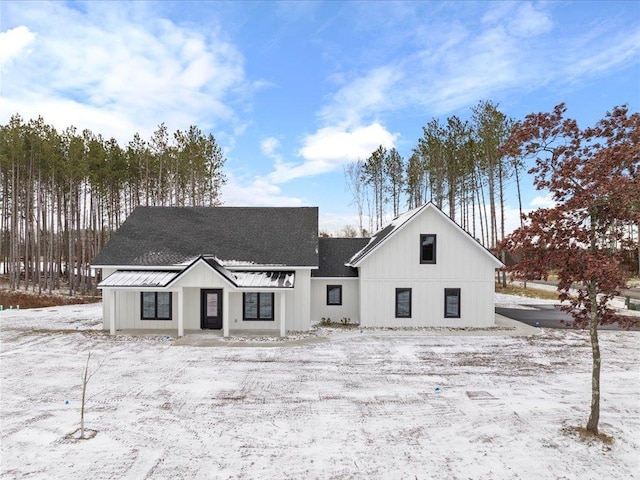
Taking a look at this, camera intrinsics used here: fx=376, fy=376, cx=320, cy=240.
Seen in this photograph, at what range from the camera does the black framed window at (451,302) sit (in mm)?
20312

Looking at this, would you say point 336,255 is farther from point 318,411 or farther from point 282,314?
point 318,411

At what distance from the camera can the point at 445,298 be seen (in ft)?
66.6

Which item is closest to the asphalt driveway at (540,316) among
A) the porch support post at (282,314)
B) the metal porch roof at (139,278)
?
the porch support post at (282,314)

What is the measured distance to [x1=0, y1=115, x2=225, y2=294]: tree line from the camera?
32938 mm

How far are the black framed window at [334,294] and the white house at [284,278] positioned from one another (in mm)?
58

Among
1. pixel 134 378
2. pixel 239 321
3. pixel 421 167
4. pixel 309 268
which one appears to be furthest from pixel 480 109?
pixel 134 378

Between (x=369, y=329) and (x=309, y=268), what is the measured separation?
448 centimetres

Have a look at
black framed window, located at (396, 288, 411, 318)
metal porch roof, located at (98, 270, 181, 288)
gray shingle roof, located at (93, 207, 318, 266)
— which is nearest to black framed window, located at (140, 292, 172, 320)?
metal porch roof, located at (98, 270, 181, 288)

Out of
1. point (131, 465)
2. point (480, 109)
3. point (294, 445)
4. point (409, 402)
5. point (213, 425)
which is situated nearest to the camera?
point (131, 465)

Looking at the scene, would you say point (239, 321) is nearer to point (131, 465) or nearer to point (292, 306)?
point (292, 306)

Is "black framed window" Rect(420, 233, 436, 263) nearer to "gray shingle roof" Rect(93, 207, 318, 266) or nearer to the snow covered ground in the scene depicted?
the snow covered ground

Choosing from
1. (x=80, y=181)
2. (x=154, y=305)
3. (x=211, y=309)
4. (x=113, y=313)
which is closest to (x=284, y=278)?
(x=211, y=309)

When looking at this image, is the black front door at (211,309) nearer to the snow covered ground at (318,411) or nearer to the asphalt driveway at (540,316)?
the snow covered ground at (318,411)

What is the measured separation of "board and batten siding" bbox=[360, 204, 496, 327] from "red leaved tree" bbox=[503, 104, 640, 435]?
451 inches
